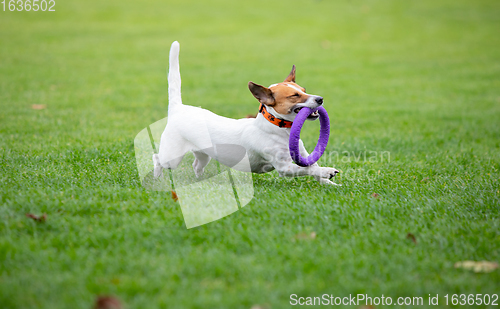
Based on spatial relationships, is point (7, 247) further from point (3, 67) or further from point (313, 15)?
point (313, 15)

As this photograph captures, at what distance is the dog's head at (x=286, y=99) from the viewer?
4.29 metres

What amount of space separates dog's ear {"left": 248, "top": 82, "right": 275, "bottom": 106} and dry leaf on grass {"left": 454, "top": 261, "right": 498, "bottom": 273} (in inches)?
88.0

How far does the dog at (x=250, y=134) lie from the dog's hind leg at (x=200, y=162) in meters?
0.01

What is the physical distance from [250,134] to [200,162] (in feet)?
3.03

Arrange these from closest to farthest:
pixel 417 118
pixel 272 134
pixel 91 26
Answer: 1. pixel 272 134
2. pixel 417 118
3. pixel 91 26

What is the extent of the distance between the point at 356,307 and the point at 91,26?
67.4 ft

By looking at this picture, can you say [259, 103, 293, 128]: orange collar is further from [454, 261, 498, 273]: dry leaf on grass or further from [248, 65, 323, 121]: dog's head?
[454, 261, 498, 273]: dry leaf on grass

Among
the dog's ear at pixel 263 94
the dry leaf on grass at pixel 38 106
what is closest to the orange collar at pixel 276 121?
the dog's ear at pixel 263 94

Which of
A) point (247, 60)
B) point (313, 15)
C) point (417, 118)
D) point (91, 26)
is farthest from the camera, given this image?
point (313, 15)

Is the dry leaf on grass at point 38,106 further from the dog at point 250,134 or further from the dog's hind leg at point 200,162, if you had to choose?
the dog's hind leg at point 200,162

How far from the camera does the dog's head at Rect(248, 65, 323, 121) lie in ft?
14.1

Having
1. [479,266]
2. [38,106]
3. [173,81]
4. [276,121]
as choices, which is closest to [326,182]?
[276,121]

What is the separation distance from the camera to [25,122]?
729 centimetres

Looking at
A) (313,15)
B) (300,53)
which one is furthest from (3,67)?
(313,15)
